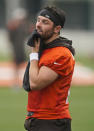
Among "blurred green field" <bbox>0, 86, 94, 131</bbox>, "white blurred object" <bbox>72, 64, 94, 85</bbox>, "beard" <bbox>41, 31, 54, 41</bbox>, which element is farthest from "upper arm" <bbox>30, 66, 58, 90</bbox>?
"white blurred object" <bbox>72, 64, 94, 85</bbox>

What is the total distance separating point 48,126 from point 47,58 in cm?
76

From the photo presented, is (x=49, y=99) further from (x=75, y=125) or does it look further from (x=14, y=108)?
(x=14, y=108)

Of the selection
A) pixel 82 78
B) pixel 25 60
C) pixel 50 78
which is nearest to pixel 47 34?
pixel 50 78

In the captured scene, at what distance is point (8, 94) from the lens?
1555cm

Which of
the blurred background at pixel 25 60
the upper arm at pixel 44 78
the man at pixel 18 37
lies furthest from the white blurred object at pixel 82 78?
the upper arm at pixel 44 78

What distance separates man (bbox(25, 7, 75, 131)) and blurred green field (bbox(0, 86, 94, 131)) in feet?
14.7

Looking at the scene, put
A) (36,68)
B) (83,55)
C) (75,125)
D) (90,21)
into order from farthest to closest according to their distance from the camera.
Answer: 1. (90,21)
2. (83,55)
3. (75,125)
4. (36,68)

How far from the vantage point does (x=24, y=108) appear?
13.0 meters

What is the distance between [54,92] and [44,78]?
25 cm

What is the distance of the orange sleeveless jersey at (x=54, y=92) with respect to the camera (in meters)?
5.79

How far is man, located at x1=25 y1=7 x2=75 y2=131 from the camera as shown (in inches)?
226

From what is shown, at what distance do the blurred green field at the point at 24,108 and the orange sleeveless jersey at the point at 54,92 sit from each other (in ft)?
14.8

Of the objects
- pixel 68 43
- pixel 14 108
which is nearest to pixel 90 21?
pixel 14 108

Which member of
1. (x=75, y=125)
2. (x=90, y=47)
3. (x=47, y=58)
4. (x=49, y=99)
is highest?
(x=90, y=47)
